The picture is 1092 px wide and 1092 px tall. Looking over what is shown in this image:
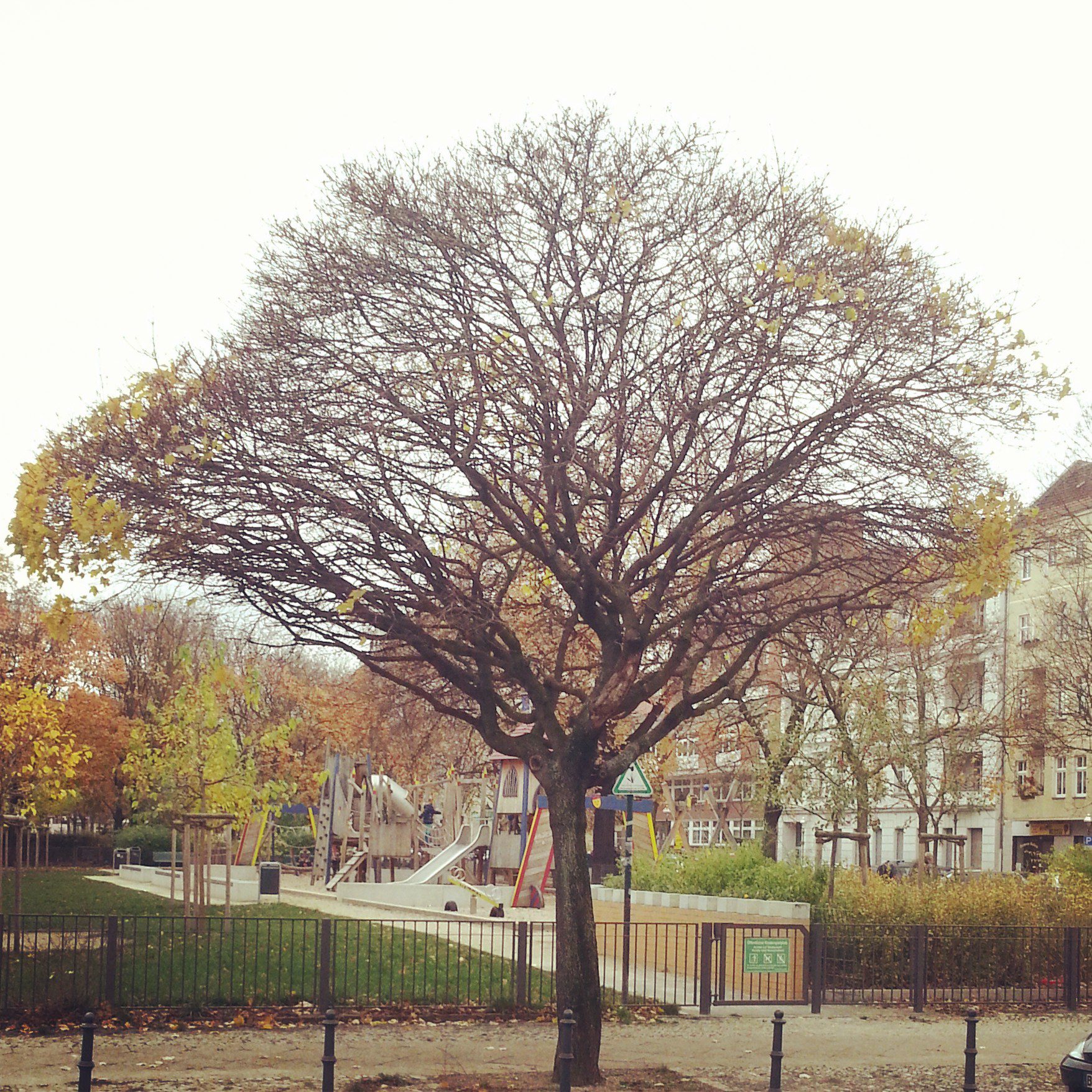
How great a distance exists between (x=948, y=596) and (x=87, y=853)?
2340 inches

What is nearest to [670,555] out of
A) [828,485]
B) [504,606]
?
[828,485]

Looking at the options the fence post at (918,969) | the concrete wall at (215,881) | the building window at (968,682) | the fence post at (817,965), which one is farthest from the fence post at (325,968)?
the building window at (968,682)

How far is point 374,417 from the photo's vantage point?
13859mm

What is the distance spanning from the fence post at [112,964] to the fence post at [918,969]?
32.6 feet

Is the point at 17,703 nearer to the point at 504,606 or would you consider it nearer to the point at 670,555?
the point at 504,606

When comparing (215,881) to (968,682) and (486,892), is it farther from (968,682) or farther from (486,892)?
(968,682)

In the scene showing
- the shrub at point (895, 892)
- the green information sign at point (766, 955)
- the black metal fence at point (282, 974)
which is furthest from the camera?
the shrub at point (895, 892)

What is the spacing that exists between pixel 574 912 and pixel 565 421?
4678 mm

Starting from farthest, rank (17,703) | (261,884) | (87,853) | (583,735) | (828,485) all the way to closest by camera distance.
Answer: (87,853) < (261,884) < (17,703) < (828,485) < (583,735)

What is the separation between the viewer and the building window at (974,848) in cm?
6231

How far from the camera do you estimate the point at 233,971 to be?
1725 centimetres

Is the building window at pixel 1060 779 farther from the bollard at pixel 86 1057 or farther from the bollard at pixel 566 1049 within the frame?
the bollard at pixel 86 1057

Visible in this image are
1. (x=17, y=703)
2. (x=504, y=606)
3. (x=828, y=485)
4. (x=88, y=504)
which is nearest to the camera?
(x=88, y=504)

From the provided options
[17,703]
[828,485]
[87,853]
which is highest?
[828,485]
